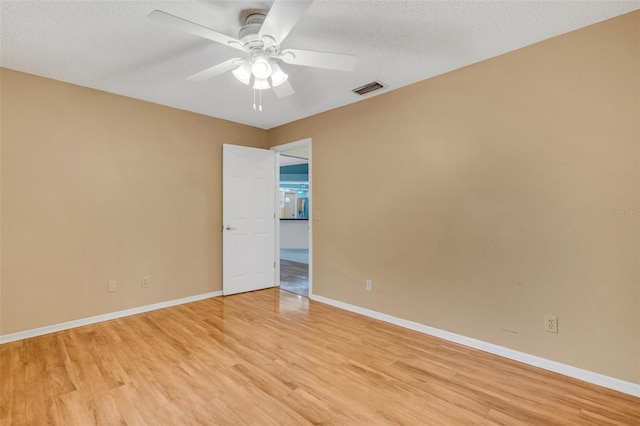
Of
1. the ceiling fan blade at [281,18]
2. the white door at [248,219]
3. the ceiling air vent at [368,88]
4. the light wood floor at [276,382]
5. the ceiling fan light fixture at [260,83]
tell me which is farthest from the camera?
the white door at [248,219]

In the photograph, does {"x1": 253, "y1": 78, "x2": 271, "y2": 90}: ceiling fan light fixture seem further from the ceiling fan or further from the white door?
the white door

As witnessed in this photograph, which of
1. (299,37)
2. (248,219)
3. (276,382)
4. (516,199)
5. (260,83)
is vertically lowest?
(276,382)

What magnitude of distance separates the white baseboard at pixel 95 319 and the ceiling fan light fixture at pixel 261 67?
309cm

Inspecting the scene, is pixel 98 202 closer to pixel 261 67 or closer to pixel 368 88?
pixel 261 67

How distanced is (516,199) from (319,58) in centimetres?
193

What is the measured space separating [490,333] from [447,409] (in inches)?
40.0

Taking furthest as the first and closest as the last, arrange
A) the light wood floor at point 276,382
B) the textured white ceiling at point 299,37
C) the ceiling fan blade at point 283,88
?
the ceiling fan blade at point 283,88
the textured white ceiling at point 299,37
the light wood floor at point 276,382

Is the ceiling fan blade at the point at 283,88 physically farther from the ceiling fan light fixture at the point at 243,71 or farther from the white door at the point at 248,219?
the white door at the point at 248,219

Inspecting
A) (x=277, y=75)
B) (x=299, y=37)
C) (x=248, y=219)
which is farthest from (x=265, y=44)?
(x=248, y=219)

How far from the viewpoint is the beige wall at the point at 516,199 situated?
2.02 metres

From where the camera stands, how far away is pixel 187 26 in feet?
5.29

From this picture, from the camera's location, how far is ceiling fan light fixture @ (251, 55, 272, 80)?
1.96m

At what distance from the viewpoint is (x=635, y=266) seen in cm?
196

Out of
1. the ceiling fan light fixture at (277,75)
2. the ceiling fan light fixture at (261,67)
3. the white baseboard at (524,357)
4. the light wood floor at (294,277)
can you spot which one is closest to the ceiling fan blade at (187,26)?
the ceiling fan light fixture at (261,67)
